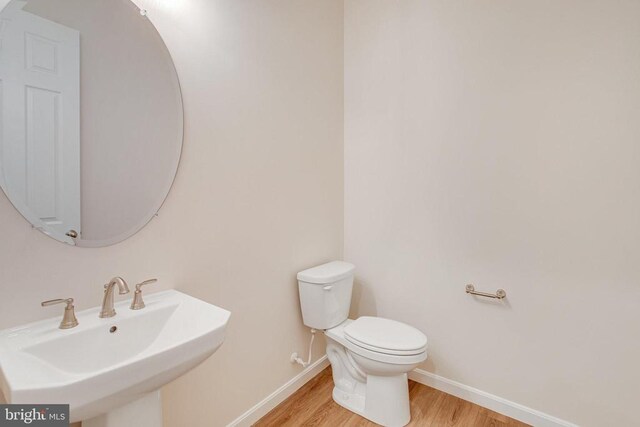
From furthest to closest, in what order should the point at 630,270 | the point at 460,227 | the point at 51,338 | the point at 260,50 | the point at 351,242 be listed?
1. the point at 351,242
2. the point at 460,227
3. the point at 260,50
4. the point at 630,270
5. the point at 51,338

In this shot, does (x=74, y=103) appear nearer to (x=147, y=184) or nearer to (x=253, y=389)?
(x=147, y=184)

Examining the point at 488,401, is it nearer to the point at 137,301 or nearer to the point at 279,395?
the point at 279,395

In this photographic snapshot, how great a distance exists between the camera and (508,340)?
1.68 meters

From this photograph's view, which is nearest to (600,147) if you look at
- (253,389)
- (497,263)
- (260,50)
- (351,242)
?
(497,263)

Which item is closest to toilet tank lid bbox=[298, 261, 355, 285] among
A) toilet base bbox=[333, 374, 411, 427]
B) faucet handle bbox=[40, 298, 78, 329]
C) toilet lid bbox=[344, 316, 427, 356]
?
toilet lid bbox=[344, 316, 427, 356]

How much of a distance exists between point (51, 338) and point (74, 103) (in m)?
0.74

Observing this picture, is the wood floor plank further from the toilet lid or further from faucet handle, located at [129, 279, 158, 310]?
faucet handle, located at [129, 279, 158, 310]

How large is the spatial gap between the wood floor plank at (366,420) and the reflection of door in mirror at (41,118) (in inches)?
56.1

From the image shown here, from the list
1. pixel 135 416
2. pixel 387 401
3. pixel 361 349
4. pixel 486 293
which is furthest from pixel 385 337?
pixel 135 416

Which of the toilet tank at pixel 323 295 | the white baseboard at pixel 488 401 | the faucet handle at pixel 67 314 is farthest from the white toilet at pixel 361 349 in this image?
the faucet handle at pixel 67 314

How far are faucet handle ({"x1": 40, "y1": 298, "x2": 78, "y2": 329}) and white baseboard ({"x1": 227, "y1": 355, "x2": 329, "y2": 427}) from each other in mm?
955

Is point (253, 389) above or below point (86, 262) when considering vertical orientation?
below

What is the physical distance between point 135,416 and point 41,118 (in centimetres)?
95
